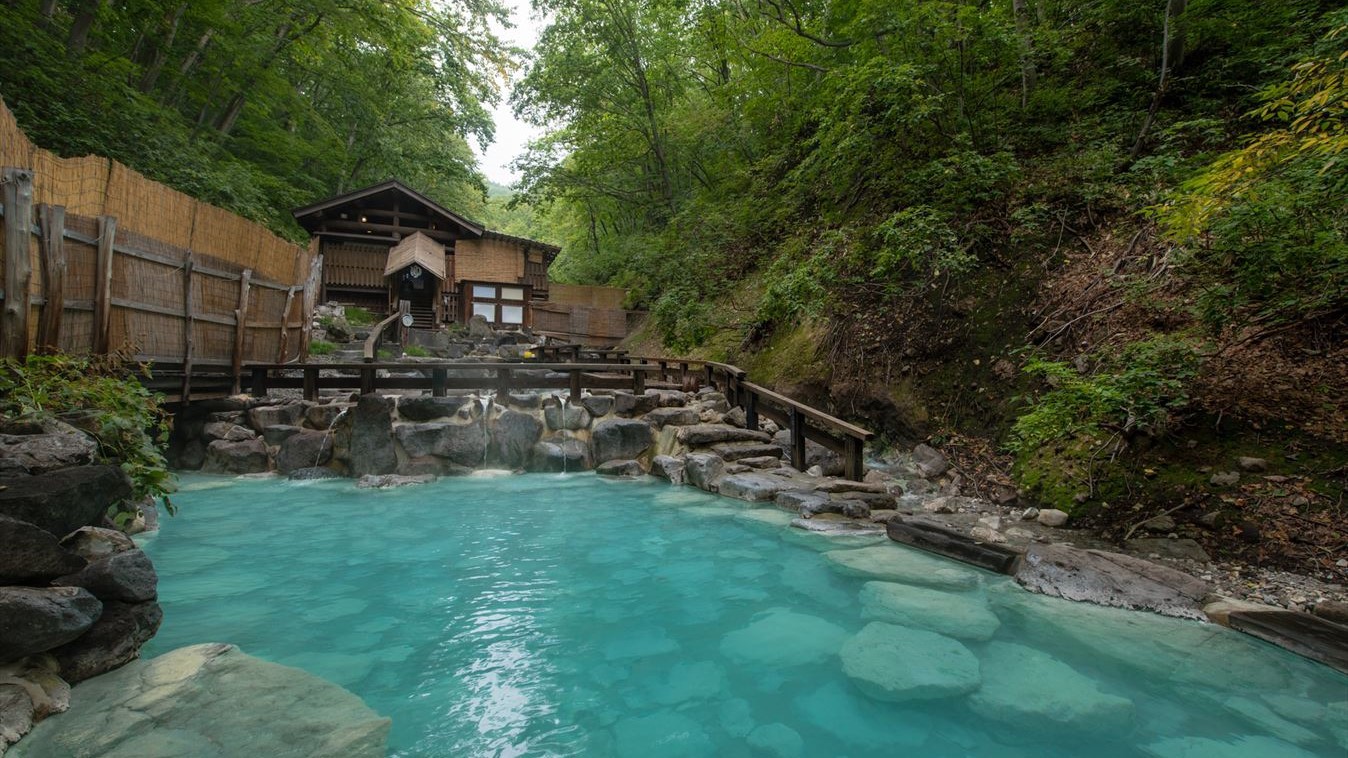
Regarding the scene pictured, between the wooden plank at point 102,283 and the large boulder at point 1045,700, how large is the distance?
8476 mm

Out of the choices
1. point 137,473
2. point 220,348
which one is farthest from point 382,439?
point 137,473

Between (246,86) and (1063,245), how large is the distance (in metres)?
21.8

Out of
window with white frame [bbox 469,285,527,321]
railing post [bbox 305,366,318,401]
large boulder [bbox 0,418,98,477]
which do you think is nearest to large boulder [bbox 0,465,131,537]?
large boulder [bbox 0,418,98,477]

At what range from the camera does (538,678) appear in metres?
2.94

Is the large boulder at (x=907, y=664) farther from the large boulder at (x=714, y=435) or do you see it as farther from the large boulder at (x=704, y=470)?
the large boulder at (x=714, y=435)

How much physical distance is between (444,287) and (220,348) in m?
14.7

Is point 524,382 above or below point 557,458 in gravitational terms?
above

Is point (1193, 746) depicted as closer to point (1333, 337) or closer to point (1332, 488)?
point (1332, 488)

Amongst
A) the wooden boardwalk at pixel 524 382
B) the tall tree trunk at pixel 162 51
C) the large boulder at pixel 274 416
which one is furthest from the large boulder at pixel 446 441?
the tall tree trunk at pixel 162 51

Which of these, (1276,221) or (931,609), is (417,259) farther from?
(1276,221)

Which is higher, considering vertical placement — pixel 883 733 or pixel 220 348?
pixel 220 348

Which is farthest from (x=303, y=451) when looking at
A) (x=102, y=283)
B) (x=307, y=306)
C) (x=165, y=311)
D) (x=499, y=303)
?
(x=499, y=303)

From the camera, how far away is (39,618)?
7.25ft

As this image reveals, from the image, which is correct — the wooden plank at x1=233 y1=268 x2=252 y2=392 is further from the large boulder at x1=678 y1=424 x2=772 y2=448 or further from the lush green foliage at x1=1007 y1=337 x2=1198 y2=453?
the lush green foliage at x1=1007 y1=337 x2=1198 y2=453
